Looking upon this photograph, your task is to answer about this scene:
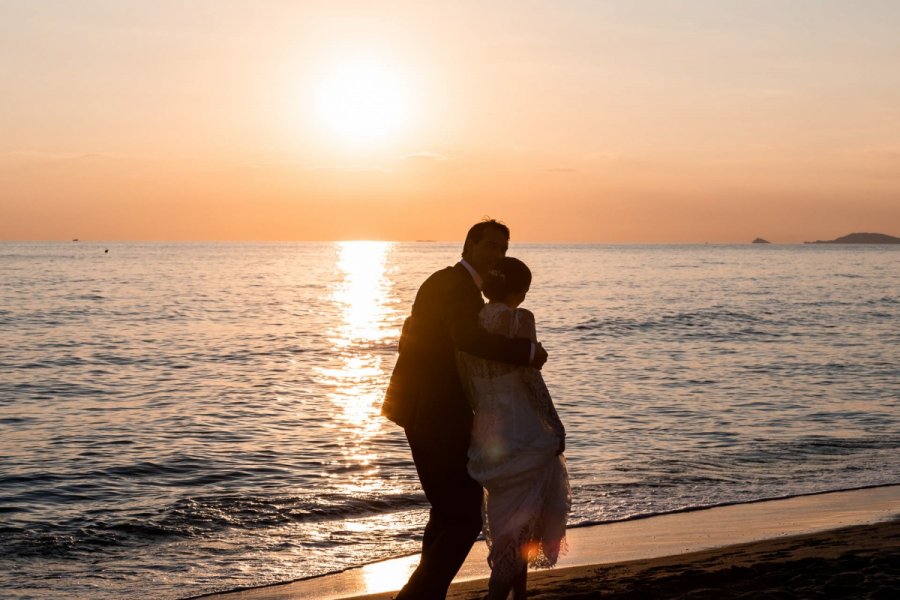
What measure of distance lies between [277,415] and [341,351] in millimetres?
12949

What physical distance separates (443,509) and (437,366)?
80 cm

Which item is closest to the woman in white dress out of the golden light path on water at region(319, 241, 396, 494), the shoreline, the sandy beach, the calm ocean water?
the sandy beach

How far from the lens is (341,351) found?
29.2 metres

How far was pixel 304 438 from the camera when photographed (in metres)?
14.1

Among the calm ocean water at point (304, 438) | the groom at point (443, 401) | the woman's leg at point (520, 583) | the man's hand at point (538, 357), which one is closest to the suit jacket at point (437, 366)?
the groom at point (443, 401)

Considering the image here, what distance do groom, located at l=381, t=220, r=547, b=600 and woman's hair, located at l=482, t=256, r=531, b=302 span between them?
0.11m

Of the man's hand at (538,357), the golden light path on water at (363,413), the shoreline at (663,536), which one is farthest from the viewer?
the golden light path on water at (363,413)

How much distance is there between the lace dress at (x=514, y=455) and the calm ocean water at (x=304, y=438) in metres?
3.20

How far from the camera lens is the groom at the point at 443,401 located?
16.9 ft

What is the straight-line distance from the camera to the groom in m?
5.14

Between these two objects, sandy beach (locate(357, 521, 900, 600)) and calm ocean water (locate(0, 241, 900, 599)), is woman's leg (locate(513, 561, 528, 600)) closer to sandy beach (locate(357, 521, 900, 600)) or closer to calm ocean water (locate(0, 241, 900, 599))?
sandy beach (locate(357, 521, 900, 600))

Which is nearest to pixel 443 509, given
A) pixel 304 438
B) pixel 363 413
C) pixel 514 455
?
pixel 514 455

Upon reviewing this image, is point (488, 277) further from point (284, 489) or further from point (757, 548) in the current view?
point (284, 489)

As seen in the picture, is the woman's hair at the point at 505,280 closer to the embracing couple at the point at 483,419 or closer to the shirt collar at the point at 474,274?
the embracing couple at the point at 483,419
